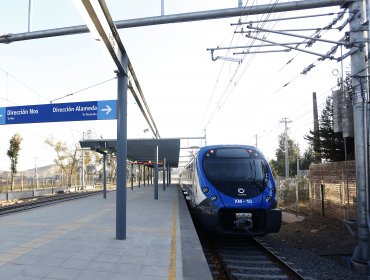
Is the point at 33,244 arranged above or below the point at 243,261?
above

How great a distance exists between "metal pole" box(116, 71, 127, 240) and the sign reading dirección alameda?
0.39 metres

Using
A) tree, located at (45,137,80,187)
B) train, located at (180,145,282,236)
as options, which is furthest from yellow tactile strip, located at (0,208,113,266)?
tree, located at (45,137,80,187)

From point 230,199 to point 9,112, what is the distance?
24.4 ft

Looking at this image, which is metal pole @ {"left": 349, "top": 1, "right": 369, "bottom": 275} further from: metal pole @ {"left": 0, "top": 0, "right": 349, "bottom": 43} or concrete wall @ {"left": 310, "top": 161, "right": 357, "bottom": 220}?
concrete wall @ {"left": 310, "top": 161, "right": 357, "bottom": 220}

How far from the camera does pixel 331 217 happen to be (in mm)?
12898

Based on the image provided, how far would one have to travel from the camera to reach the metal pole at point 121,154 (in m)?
7.84

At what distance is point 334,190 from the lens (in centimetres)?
1270

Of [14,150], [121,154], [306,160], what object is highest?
[14,150]

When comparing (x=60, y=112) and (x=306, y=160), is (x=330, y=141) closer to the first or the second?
(x=60, y=112)

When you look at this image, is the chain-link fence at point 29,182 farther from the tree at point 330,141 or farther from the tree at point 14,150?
the tree at point 330,141

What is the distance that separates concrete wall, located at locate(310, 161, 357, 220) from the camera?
11188mm

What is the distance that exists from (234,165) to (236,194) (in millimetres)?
1018

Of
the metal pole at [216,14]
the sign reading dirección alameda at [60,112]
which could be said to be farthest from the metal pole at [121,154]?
the metal pole at [216,14]

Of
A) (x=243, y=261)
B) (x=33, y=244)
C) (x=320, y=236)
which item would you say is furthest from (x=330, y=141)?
(x=33, y=244)
